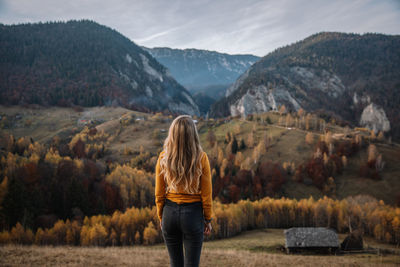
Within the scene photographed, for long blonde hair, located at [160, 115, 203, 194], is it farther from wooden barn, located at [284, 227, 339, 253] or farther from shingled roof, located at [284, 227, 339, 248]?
shingled roof, located at [284, 227, 339, 248]

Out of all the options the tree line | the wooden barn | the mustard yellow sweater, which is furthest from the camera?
the tree line

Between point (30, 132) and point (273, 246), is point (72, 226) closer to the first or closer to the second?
point (273, 246)

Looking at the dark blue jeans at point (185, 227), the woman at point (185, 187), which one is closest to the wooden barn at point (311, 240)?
the dark blue jeans at point (185, 227)

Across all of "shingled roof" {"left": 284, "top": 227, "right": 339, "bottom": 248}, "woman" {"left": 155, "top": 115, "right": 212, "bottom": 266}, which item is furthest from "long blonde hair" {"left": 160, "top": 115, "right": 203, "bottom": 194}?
"shingled roof" {"left": 284, "top": 227, "right": 339, "bottom": 248}

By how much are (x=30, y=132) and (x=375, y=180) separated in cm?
17823

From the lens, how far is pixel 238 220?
199 feet

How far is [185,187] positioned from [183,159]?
23.7 inches

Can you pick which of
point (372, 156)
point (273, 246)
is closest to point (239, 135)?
point (372, 156)

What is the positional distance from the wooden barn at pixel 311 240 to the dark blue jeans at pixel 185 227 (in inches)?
1535

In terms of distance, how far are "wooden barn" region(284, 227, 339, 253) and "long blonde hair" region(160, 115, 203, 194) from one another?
39.8 meters

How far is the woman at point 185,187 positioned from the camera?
4.79 metres

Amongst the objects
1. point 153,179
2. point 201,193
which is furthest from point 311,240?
point 153,179

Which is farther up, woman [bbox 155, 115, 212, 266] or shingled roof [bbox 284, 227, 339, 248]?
woman [bbox 155, 115, 212, 266]

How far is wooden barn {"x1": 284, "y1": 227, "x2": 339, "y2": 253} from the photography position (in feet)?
125
